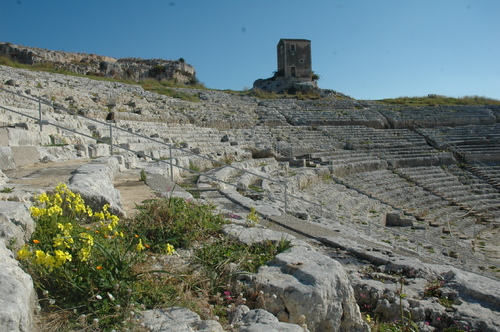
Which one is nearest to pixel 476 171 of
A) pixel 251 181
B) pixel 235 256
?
pixel 251 181

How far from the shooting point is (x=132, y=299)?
2.34 metres

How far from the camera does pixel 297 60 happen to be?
42.3 m

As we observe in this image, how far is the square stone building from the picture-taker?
42094 millimetres

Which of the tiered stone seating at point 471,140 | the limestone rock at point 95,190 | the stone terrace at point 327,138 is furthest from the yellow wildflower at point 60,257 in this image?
the tiered stone seating at point 471,140

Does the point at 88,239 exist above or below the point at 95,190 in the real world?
below

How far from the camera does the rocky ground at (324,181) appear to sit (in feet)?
12.8

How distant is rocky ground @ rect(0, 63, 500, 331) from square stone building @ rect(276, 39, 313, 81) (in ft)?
46.8

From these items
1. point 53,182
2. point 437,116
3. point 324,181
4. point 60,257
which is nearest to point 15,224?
point 60,257

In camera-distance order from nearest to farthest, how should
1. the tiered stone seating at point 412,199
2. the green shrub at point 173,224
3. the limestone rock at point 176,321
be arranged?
the limestone rock at point 176,321
the green shrub at point 173,224
the tiered stone seating at point 412,199

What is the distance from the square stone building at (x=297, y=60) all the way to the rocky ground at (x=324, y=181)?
14.3 meters

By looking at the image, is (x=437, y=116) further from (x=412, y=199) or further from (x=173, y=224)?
(x=173, y=224)

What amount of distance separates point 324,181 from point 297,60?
3061 centimetres

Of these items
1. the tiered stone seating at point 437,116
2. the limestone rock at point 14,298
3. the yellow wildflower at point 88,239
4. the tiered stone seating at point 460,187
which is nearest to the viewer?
the limestone rock at point 14,298

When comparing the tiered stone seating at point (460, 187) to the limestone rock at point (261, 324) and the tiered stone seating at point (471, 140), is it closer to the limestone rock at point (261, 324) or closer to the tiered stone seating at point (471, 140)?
the tiered stone seating at point (471, 140)
